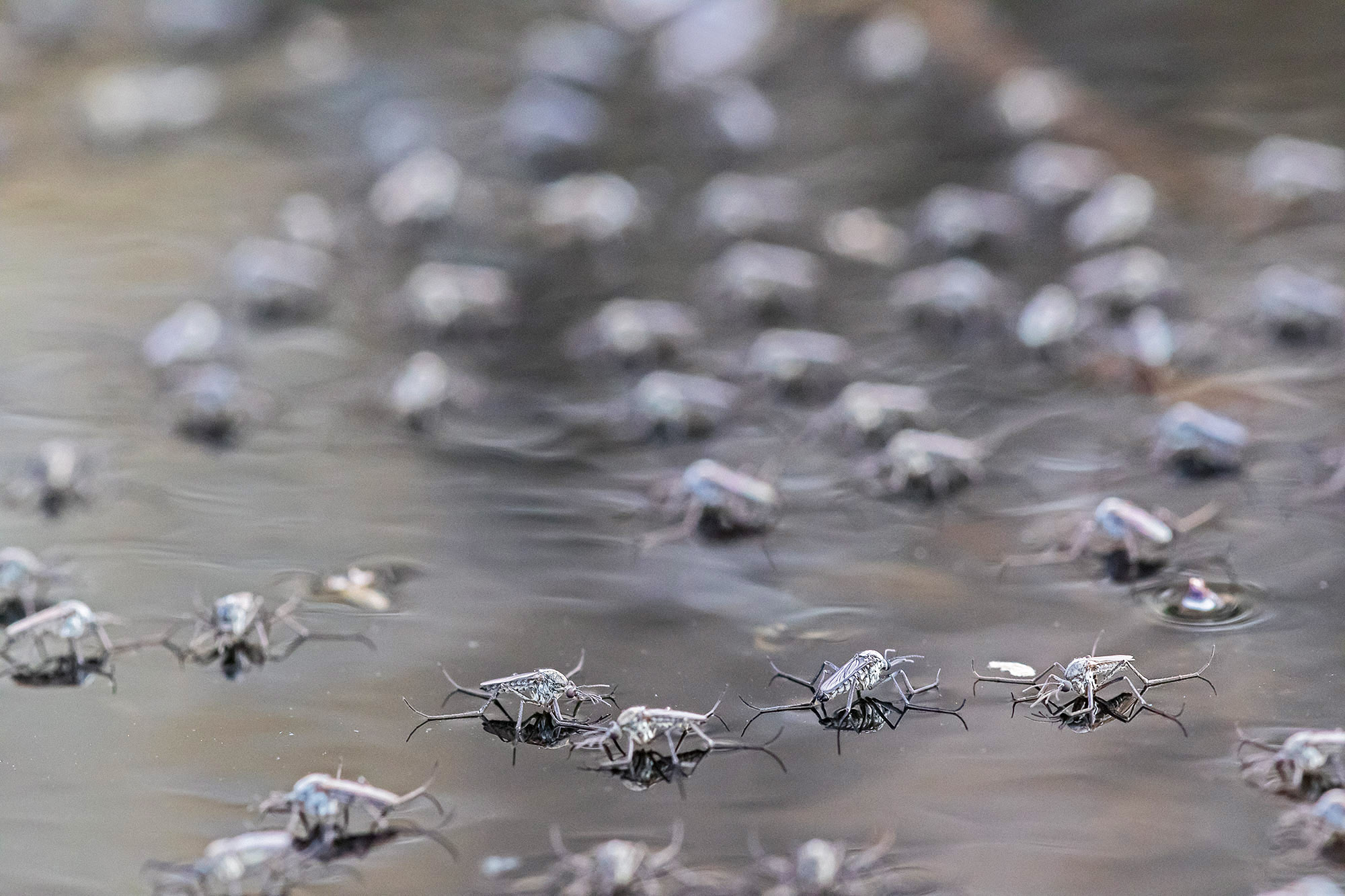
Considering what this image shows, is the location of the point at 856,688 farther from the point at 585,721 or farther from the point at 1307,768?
the point at 1307,768

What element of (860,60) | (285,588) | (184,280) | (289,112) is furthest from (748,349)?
(289,112)

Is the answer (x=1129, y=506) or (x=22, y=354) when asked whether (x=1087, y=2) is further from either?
(x=22, y=354)

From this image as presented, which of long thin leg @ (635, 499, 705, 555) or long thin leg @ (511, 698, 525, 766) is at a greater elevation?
long thin leg @ (635, 499, 705, 555)

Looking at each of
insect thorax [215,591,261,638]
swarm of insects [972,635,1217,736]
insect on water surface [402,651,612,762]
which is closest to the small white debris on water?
swarm of insects [972,635,1217,736]

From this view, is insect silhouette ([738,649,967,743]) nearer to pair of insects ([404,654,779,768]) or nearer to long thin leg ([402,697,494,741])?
pair of insects ([404,654,779,768])

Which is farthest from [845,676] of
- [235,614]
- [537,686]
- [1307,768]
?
[235,614]

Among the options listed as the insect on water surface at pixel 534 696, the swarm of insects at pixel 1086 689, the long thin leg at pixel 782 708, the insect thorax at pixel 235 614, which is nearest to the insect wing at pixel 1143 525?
the swarm of insects at pixel 1086 689

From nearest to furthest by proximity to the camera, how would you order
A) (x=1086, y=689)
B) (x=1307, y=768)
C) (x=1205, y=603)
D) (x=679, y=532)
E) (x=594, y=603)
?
(x=1307, y=768) → (x=1086, y=689) → (x=1205, y=603) → (x=594, y=603) → (x=679, y=532)
